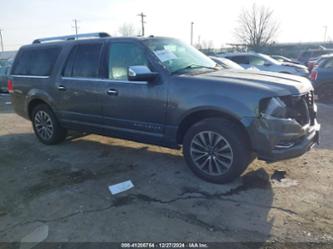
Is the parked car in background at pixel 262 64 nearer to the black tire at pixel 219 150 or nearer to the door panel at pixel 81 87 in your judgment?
the door panel at pixel 81 87

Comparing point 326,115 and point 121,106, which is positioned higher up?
point 121,106

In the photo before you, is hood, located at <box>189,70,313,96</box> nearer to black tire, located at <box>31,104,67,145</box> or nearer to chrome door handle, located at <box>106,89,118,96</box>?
chrome door handle, located at <box>106,89,118,96</box>

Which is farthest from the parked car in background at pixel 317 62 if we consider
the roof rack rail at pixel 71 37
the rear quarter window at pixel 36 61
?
the rear quarter window at pixel 36 61

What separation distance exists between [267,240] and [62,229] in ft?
6.71

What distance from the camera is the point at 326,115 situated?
8336mm

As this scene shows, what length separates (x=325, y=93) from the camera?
34.6 feet

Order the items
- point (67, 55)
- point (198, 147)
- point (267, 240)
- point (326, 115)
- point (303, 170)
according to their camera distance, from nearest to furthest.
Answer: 1. point (267, 240)
2. point (198, 147)
3. point (303, 170)
4. point (67, 55)
5. point (326, 115)

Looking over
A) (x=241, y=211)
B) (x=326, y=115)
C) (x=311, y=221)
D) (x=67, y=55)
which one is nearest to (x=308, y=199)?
(x=311, y=221)

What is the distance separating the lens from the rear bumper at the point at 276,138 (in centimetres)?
367

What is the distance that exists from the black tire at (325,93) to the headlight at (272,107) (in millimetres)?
7771

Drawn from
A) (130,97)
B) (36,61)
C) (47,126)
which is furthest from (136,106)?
(36,61)

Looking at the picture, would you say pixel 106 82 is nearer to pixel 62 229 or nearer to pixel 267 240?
pixel 62 229

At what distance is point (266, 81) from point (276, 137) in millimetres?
735

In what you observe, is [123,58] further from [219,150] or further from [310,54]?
[310,54]
